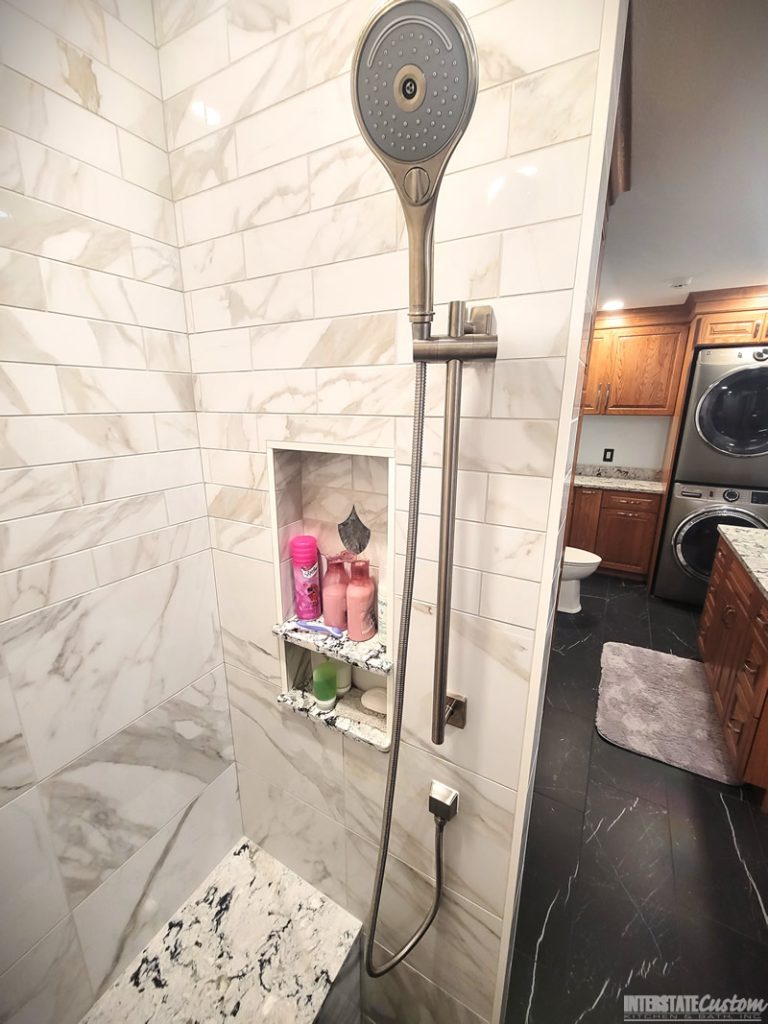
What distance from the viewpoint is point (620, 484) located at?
3.30 meters

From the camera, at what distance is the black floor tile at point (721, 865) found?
1234 mm

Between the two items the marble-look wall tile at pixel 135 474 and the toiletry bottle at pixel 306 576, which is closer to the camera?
the marble-look wall tile at pixel 135 474

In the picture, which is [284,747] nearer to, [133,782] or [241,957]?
[133,782]

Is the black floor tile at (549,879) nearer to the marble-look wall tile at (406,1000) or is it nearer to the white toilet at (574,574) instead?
the marble-look wall tile at (406,1000)

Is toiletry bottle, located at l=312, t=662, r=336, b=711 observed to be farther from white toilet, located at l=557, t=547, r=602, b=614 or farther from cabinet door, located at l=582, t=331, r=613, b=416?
cabinet door, located at l=582, t=331, r=613, b=416

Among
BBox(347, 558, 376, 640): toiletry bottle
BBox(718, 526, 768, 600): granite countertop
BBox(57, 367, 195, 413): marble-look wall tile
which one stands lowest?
BBox(718, 526, 768, 600): granite countertop

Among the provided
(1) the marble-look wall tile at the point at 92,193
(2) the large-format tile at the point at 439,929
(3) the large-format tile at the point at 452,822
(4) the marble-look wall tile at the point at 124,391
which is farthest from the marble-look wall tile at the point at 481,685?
(1) the marble-look wall tile at the point at 92,193

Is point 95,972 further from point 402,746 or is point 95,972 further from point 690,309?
point 690,309

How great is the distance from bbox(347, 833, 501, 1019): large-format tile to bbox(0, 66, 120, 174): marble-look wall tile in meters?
1.50

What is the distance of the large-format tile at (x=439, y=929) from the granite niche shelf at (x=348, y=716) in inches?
12.2

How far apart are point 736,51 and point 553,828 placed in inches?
91.0

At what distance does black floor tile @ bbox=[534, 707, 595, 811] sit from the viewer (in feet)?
5.28

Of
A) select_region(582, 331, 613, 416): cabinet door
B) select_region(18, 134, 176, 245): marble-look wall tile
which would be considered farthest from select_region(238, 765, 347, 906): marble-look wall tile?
select_region(582, 331, 613, 416): cabinet door

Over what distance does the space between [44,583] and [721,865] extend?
6.94ft
